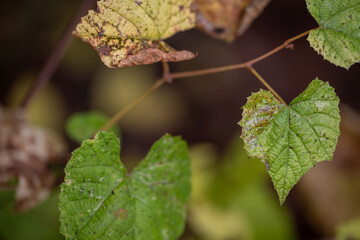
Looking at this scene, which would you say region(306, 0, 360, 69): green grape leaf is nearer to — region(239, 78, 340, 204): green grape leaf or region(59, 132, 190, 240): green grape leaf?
region(239, 78, 340, 204): green grape leaf

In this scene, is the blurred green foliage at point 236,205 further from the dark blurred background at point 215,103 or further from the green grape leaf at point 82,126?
the green grape leaf at point 82,126

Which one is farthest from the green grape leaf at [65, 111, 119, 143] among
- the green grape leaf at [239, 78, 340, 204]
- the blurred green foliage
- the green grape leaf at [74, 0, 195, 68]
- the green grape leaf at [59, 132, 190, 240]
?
the blurred green foliage

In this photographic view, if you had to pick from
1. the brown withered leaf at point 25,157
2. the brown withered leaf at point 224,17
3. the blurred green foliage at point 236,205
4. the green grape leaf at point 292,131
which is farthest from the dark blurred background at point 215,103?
the green grape leaf at point 292,131

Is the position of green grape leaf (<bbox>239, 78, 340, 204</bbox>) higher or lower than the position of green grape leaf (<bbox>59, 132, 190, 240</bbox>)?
higher

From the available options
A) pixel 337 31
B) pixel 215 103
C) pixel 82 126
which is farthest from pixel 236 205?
pixel 337 31

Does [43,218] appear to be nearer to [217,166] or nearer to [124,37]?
[217,166]

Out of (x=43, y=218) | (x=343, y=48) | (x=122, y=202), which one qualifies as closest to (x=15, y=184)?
(x=43, y=218)

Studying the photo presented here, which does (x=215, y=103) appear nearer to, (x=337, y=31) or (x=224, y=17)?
(x=224, y=17)

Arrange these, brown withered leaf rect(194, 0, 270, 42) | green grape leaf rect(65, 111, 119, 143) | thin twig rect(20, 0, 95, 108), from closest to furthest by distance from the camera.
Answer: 1. brown withered leaf rect(194, 0, 270, 42)
2. green grape leaf rect(65, 111, 119, 143)
3. thin twig rect(20, 0, 95, 108)
